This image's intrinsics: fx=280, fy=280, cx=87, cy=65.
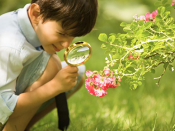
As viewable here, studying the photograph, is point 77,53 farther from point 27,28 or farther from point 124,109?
point 124,109

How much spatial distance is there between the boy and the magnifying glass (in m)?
0.06

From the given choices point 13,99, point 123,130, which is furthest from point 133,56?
point 13,99

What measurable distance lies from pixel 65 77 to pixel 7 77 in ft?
1.06

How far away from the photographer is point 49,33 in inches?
62.9

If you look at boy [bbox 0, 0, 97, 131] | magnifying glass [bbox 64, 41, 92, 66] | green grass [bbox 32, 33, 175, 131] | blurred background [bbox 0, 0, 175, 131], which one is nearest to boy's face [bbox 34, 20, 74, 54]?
boy [bbox 0, 0, 97, 131]

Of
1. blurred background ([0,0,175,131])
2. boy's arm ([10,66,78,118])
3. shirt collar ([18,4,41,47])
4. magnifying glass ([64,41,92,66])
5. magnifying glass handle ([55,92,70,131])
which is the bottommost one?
blurred background ([0,0,175,131])

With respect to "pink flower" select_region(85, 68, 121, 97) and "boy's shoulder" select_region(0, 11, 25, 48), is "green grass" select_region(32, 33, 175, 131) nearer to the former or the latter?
"pink flower" select_region(85, 68, 121, 97)

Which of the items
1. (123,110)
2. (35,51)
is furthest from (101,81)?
(123,110)

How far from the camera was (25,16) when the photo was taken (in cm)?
166

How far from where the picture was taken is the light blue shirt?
4.82 ft

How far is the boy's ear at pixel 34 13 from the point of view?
1639 millimetres

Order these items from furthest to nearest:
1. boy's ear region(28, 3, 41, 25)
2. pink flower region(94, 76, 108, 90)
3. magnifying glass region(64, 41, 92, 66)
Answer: boy's ear region(28, 3, 41, 25) → magnifying glass region(64, 41, 92, 66) → pink flower region(94, 76, 108, 90)

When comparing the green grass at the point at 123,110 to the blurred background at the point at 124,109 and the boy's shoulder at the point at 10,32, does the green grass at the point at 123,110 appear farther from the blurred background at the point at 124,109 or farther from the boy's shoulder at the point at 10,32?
the boy's shoulder at the point at 10,32

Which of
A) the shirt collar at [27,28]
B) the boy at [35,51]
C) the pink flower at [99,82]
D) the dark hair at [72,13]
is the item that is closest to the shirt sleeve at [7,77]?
the boy at [35,51]
